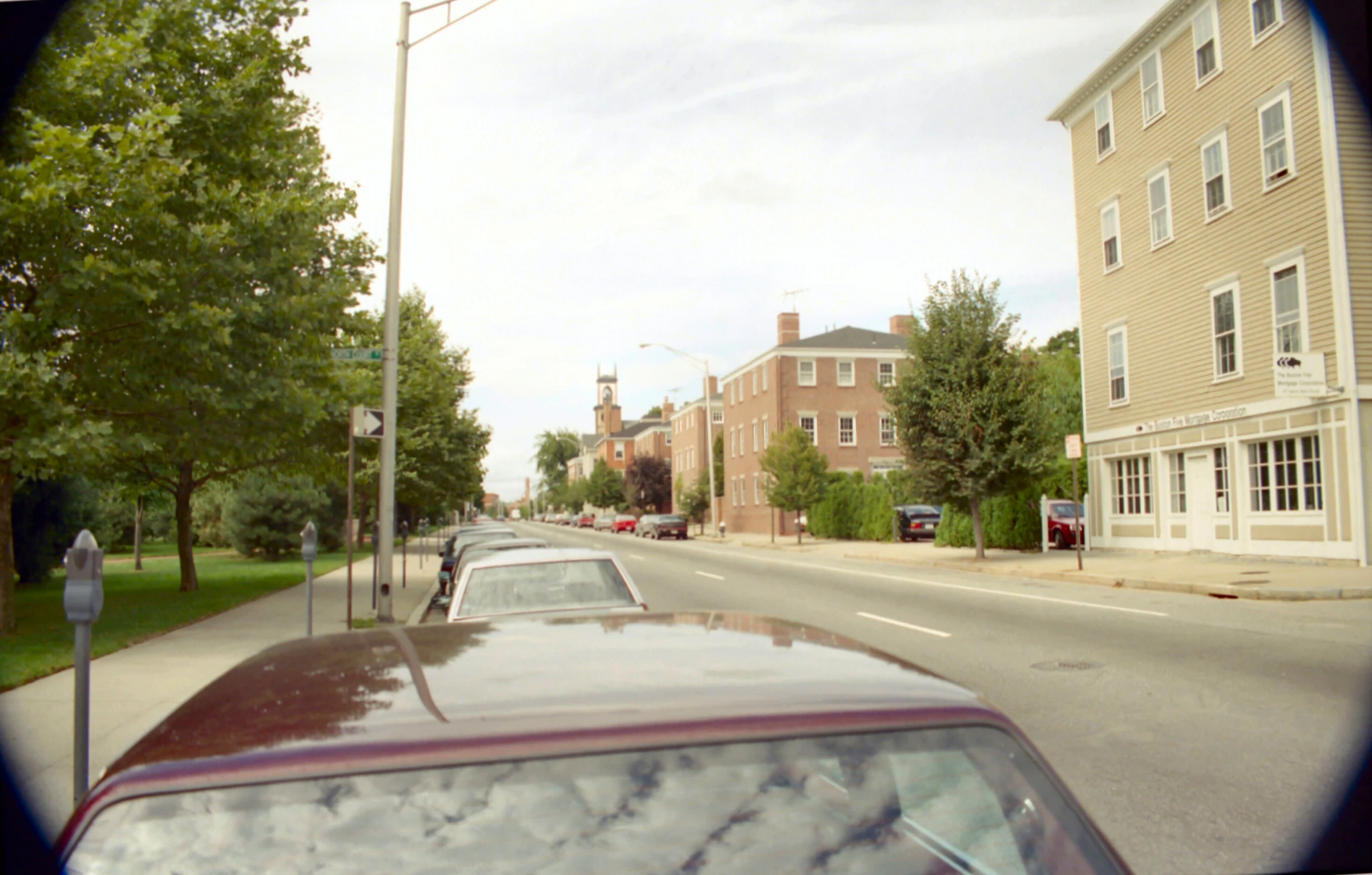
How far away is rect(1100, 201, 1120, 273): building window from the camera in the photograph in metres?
26.4

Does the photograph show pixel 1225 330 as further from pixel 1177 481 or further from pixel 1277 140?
pixel 1277 140

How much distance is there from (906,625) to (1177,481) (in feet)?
46.1

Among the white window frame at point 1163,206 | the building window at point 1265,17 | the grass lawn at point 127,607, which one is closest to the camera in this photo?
the grass lawn at point 127,607

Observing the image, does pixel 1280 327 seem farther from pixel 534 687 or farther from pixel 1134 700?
pixel 534 687

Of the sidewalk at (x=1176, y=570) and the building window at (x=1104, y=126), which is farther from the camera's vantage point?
the building window at (x=1104, y=126)

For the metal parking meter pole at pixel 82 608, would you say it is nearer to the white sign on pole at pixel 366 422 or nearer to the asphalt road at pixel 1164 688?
the asphalt road at pixel 1164 688

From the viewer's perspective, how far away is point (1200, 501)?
894 inches

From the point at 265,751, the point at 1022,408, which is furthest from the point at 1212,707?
the point at 1022,408

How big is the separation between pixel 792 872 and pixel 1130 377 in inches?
1048

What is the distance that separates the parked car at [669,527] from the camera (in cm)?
5291

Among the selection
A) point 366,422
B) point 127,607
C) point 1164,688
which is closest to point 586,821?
point 1164,688

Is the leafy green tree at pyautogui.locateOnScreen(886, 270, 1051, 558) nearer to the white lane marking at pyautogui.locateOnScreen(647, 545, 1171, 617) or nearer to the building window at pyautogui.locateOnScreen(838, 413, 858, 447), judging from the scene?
the white lane marking at pyautogui.locateOnScreen(647, 545, 1171, 617)

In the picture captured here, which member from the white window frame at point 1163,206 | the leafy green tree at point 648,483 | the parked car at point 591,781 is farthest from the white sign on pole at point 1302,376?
the leafy green tree at point 648,483

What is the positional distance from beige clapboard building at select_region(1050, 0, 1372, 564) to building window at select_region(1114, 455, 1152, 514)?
0.18 feet
